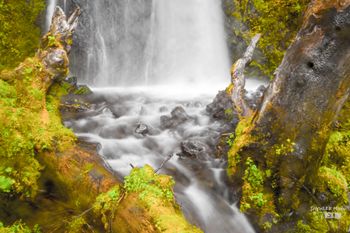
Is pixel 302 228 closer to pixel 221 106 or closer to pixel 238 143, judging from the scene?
pixel 238 143

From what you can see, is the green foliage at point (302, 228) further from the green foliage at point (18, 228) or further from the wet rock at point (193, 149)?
the green foliage at point (18, 228)

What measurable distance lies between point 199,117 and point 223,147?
8.08 feet

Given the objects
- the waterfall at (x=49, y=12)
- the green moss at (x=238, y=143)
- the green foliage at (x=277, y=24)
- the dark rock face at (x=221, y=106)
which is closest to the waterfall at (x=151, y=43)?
the waterfall at (x=49, y=12)

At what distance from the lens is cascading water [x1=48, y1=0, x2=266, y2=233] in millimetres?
6625

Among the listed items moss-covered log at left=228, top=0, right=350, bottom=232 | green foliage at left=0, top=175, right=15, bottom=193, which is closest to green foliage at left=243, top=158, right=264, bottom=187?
moss-covered log at left=228, top=0, right=350, bottom=232

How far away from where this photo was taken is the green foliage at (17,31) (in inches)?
385

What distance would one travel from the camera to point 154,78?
1464cm

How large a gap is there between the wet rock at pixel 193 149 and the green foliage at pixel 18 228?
3359mm

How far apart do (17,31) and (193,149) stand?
7643 millimetres

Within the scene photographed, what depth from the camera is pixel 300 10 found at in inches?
239

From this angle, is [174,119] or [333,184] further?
[174,119]

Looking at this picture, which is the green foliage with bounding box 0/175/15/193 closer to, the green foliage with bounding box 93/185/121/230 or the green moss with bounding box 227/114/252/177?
the green foliage with bounding box 93/185/121/230

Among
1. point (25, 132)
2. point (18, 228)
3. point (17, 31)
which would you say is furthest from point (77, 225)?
point (17, 31)

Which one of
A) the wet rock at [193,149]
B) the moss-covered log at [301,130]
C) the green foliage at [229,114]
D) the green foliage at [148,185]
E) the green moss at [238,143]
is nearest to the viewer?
the green foliage at [148,185]
